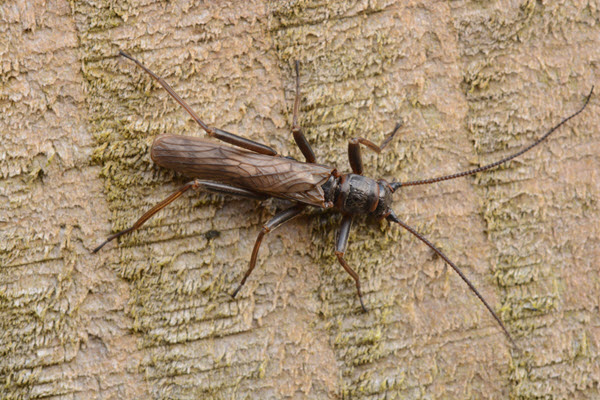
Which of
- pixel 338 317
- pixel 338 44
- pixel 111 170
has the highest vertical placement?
pixel 338 44

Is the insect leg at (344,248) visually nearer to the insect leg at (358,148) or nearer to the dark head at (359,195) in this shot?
the dark head at (359,195)

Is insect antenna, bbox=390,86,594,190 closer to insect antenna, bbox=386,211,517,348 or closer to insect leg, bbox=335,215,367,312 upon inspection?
insect antenna, bbox=386,211,517,348

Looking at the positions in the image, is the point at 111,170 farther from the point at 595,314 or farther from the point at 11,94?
the point at 595,314

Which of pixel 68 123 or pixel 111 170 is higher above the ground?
pixel 68 123

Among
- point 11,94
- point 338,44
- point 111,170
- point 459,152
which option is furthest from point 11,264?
point 459,152

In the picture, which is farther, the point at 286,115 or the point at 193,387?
the point at 286,115

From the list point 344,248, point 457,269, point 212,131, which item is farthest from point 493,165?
point 212,131
